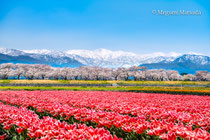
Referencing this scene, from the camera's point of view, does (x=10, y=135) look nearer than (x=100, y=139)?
No

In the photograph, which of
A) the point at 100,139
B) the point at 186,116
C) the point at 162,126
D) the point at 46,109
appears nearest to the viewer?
the point at 100,139

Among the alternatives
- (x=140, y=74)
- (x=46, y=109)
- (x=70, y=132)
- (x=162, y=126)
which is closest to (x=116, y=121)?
(x=162, y=126)

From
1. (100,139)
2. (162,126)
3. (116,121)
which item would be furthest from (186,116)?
(100,139)

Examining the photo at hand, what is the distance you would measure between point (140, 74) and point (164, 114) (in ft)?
380

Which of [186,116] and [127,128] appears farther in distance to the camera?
[186,116]

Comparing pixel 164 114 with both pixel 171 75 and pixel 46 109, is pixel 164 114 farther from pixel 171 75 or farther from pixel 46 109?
pixel 171 75

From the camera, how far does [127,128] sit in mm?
5332

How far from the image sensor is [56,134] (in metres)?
4.55

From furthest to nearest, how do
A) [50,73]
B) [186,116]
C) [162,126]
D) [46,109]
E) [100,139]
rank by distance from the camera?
[50,73]
[46,109]
[186,116]
[162,126]
[100,139]

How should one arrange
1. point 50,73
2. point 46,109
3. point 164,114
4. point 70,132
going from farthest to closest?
point 50,73, point 46,109, point 164,114, point 70,132

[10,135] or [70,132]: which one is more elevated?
[70,132]

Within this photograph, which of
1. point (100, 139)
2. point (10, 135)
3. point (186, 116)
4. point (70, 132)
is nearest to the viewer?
point (100, 139)

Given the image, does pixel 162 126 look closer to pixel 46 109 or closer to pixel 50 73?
pixel 46 109

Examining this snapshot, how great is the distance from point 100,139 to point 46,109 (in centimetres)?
615
